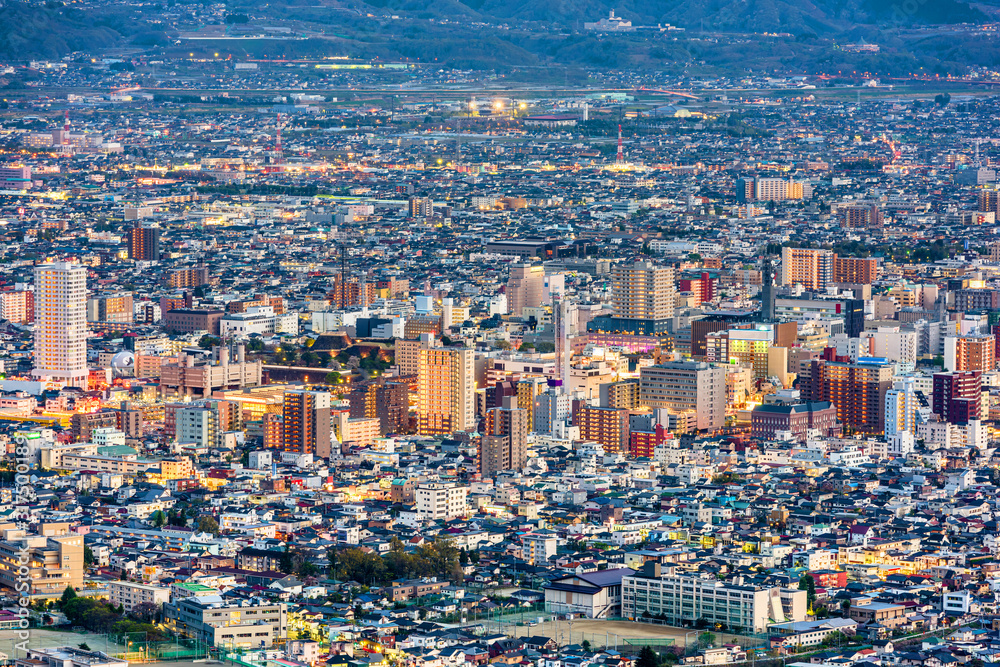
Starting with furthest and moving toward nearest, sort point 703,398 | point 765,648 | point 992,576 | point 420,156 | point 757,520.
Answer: point 420,156, point 703,398, point 757,520, point 992,576, point 765,648

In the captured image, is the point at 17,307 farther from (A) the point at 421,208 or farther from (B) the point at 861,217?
(B) the point at 861,217

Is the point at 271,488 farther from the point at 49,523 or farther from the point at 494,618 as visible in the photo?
the point at 494,618

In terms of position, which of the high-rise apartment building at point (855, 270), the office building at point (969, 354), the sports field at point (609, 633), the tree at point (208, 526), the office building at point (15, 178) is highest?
the office building at point (15, 178)

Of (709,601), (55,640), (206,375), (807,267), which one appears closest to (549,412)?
(206,375)

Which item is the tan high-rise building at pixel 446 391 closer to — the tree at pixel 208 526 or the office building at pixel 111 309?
the tree at pixel 208 526

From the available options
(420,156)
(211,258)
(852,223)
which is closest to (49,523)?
(211,258)

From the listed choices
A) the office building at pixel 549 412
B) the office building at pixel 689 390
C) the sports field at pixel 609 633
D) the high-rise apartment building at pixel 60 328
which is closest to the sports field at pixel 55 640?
the sports field at pixel 609 633
